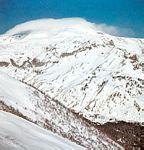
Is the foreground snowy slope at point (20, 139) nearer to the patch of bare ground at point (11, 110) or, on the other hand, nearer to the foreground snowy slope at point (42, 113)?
the patch of bare ground at point (11, 110)

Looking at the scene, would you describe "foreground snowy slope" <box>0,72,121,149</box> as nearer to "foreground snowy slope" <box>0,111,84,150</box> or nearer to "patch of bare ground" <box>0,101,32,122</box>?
"patch of bare ground" <box>0,101,32,122</box>

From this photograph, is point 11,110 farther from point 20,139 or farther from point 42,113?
point 20,139

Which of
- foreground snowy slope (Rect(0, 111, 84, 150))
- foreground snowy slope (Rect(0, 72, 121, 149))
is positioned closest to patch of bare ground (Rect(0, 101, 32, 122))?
foreground snowy slope (Rect(0, 72, 121, 149))

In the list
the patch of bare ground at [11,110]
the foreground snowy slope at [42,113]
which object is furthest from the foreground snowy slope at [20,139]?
the foreground snowy slope at [42,113]

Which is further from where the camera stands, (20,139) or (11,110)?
(11,110)

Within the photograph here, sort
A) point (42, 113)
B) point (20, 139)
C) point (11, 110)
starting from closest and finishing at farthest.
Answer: point (20, 139)
point (11, 110)
point (42, 113)

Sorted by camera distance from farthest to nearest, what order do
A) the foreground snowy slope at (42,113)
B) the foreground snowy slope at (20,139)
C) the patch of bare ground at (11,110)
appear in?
the foreground snowy slope at (42,113), the patch of bare ground at (11,110), the foreground snowy slope at (20,139)

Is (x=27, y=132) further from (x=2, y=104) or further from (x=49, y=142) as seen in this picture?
(x=2, y=104)

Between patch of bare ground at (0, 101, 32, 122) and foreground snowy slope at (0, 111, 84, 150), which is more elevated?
patch of bare ground at (0, 101, 32, 122)

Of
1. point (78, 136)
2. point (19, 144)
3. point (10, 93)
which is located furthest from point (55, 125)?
point (19, 144)

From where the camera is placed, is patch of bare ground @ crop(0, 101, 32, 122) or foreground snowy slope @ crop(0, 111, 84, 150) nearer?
foreground snowy slope @ crop(0, 111, 84, 150)

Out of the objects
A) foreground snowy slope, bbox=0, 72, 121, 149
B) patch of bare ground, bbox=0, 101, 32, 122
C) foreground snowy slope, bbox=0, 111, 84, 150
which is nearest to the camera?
foreground snowy slope, bbox=0, 111, 84, 150

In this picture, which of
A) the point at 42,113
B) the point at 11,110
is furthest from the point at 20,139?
the point at 42,113
